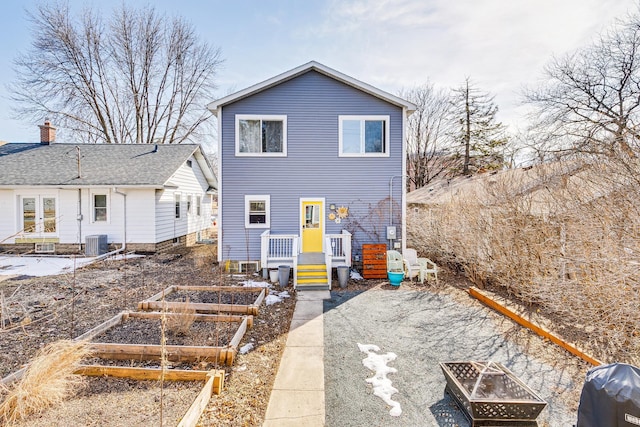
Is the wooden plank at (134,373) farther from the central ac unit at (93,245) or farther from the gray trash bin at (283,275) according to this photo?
the central ac unit at (93,245)

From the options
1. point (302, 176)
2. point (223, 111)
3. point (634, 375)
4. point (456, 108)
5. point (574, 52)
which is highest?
point (456, 108)

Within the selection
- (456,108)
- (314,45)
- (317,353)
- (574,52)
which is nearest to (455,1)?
(314,45)

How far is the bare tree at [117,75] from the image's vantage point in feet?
68.1

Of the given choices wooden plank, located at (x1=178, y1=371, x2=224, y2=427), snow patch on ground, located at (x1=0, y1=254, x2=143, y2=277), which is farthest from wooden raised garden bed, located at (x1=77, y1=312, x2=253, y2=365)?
snow patch on ground, located at (x1=0, y1=254, x2=143, y2=277)

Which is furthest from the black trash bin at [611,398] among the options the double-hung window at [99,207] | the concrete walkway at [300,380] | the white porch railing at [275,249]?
the double-hung window at [99,207]

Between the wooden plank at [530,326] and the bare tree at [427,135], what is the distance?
1932cm

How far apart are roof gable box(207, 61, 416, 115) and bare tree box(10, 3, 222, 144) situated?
17.5 metres

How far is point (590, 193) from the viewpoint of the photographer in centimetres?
535

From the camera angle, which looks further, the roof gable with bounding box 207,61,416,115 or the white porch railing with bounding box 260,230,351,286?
the roof gable with bounding box 207,61,416,115

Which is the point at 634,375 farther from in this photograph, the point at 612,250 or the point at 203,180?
the point at 203,180

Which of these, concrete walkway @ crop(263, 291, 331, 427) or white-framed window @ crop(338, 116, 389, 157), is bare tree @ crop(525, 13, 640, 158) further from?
concrete walkway @ crop(263, 291, 331, 427)

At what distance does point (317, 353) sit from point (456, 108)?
24.4 m

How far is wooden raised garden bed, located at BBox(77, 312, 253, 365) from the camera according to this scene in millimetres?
4195

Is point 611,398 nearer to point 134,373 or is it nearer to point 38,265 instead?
point 134,373
